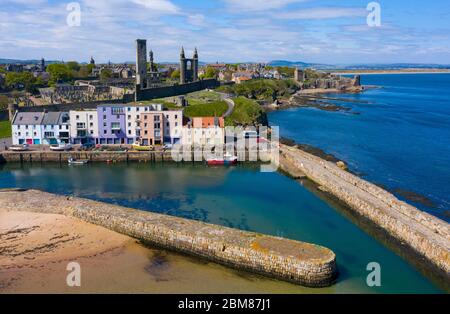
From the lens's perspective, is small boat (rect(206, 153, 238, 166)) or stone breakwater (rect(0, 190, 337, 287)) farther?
small boat (rect(206, 153, 238, 166))

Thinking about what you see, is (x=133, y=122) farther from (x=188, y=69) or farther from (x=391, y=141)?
(x=188, y=69)

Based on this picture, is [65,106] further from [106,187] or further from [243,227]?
[243,227]

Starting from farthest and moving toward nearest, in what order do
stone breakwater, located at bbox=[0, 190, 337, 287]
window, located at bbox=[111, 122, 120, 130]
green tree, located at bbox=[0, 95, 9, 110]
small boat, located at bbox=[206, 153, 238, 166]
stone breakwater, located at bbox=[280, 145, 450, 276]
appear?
green tree, located at bbox=[0, 95, 9, 110] < window, located at bbox=[111, 122, 120, 130] < small boat, located at bbox=[206, 153, 238, 166] < stone breakwater, located at bbox=[280, 145, 450, 276] < stone breakwater, located at bbox=[0, 190, 337, 287]

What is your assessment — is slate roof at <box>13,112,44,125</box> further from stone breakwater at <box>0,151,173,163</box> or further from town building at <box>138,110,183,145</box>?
town building at <box>138,110,183,145</box>

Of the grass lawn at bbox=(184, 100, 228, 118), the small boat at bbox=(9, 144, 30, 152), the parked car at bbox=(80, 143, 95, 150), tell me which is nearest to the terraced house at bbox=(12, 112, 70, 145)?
the small boat at bbox=(9, 144, 30, 152)

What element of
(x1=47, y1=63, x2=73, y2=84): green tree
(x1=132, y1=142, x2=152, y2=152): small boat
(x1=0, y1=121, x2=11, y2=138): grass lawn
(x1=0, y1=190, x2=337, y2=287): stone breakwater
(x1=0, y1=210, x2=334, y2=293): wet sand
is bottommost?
(x1=0, y1=210, x2=334, y2=293): wet sand

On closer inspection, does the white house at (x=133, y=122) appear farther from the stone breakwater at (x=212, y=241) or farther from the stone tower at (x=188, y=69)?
the stone tower at (x=188, y=69)

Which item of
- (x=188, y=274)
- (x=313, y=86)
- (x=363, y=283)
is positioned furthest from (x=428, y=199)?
(x=313, y=86)

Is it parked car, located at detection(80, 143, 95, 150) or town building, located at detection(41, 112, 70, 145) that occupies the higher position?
town building, located at detection(41, 112, 70, 145)
